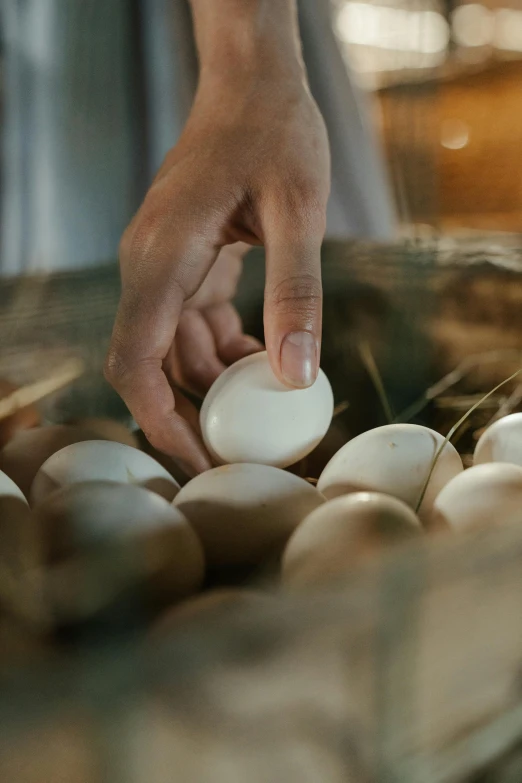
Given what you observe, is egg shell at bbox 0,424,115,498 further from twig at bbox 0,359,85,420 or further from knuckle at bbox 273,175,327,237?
knuckle at bbox 273,175,327,237

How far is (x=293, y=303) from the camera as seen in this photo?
1.56 ft

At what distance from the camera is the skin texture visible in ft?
1.61

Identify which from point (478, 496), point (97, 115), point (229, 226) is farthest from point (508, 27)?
point (478, 496)

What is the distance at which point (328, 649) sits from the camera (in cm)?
22

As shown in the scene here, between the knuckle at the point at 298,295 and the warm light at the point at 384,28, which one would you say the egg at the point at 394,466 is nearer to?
the knuckle at the point at 298,295

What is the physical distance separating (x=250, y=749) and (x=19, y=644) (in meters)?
0.09

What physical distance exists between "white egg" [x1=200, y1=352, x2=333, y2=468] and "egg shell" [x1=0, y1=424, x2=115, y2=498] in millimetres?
93

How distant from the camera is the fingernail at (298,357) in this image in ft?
1.52

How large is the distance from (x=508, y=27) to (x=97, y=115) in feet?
4.91

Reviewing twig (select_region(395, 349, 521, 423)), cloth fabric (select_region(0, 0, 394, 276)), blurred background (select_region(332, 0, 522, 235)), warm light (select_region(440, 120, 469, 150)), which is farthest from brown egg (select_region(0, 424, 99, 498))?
warm light (select_region(440, 120, 469, 150))

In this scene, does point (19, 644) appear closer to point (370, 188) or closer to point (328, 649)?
point (328, 649)

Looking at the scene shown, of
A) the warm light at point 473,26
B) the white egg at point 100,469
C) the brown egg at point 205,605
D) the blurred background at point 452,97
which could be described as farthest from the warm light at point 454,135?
the brown egg at point 205,605

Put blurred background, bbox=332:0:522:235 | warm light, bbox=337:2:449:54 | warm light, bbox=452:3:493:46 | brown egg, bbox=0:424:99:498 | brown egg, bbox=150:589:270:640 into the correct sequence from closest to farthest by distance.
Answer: brown egg, bbox=150:589:270:640 < brown egg, bbox=0:424:99:498 < blurred background, bbox=332:0:522:235 < warm light, bbox=337:2:449:54 < warm light, bbox=452:3:493:46

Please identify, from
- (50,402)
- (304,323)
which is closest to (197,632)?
(304,323)
